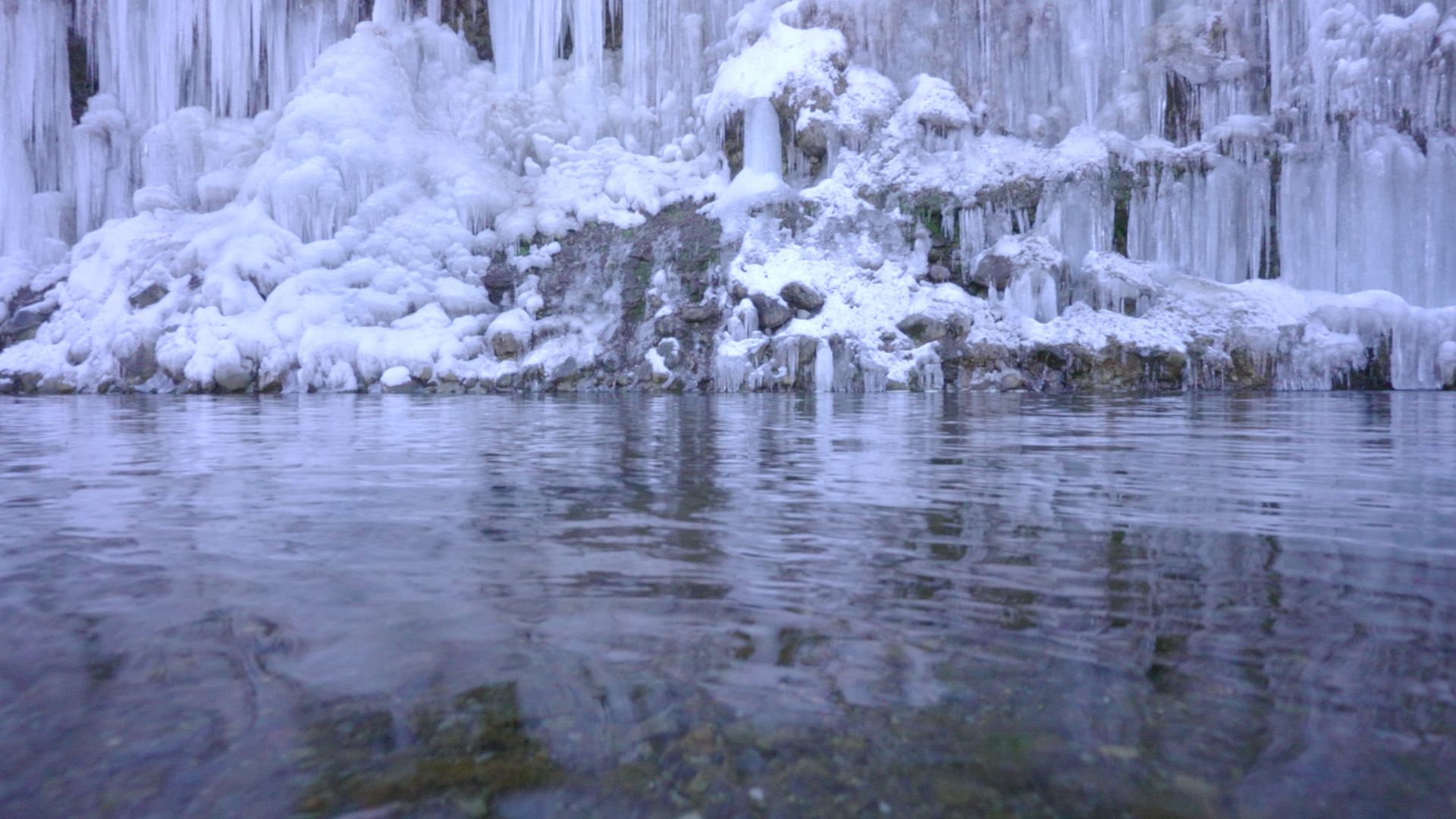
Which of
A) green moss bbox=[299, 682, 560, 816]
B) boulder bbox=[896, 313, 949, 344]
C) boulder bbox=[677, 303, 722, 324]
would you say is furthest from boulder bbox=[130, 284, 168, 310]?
green moss bbox=[299, 682, 560, 816]

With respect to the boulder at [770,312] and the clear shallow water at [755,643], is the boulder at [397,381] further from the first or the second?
the clear shallow water at [755,643]

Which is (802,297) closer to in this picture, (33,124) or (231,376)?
(231,376)

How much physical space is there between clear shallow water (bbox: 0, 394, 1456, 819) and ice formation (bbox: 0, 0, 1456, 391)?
1763cm

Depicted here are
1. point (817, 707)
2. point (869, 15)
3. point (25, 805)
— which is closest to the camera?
point (25, 805)

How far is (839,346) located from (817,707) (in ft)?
65.5

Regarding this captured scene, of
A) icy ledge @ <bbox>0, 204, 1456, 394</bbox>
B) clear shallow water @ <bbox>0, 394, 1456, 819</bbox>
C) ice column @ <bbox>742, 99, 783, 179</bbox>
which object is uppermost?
ice column @ <bbox>742, 99, 783, 179</bbox>

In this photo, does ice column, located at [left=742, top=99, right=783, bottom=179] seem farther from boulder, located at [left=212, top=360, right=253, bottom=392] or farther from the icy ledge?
boulder, located at [left=212, top=360, right=253, bottom=392]

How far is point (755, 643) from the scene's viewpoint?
1.84 meters

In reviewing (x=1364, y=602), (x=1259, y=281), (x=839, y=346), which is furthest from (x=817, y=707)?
(x=1259, y=281)

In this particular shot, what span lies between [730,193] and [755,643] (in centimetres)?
2526

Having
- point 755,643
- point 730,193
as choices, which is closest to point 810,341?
A: point 730,193

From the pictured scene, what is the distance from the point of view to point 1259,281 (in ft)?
73.6

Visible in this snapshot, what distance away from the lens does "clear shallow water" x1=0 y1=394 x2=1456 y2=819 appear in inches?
48.6

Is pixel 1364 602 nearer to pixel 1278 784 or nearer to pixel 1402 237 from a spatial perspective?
pixel 1278 784
